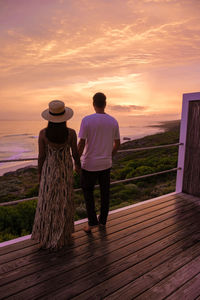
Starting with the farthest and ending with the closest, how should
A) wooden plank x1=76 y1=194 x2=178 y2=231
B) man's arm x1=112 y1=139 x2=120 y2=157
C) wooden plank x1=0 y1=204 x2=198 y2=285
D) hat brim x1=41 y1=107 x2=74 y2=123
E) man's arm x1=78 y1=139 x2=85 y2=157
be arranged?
wooden plank x1=76 y1=194 x2=178 y2=231
man's arm x1=112 y1=139 x2=120 y2=157
man's arm x1=78 y1=139 x2=85 y2=157
hat brim x1=41 y1=107 x2=74 y2=123
wooden plank x1=0 y1=204 x2=198 y2=285

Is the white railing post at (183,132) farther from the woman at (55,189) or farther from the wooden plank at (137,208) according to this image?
the woman at (55,189)

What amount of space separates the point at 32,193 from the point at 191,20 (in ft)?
37.0

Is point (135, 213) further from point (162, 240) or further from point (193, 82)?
point (193, 82)

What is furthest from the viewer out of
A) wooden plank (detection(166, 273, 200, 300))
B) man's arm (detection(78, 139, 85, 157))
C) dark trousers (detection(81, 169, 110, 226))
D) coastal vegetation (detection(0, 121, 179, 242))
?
coastal vegetation (detection(0, 121, 179, 242))

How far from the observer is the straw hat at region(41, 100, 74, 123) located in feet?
5.89

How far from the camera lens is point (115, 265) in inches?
70.6

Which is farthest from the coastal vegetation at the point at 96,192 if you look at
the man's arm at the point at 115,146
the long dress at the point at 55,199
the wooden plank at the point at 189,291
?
the wooden plank at the point at 189,291

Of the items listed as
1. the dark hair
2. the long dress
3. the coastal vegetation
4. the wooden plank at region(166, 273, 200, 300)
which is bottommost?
the coastal vegetation

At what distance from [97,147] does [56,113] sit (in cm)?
47

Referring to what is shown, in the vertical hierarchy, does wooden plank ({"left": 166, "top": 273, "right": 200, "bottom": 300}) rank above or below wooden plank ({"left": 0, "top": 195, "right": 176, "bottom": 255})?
below

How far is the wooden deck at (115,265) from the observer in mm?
1525

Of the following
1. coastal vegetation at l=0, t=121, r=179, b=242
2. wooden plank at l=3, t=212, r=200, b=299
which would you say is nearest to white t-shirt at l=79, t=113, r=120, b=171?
wooden plank at l=3, t=212, r=200, b=299

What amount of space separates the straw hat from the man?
20cm

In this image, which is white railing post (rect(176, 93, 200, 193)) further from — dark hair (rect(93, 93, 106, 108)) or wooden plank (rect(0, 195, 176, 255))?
dark hair (rect(93, 93, 106, 108))
